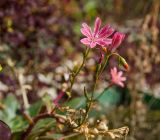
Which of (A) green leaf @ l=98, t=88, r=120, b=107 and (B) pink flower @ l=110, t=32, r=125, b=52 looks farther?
(A) green leaf @ l=98, t=88, r=120, b=107

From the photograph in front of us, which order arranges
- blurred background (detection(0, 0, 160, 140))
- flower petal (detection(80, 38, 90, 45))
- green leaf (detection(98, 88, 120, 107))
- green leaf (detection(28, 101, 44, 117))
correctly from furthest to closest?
green leaf (detection(98, 88, 120, 107)) → blurred background (detection(0, 0, 160, 140)) → green leaf (detection(28, 101, 44, 117)) → flower petal (detection(80, 38, 90, 45))

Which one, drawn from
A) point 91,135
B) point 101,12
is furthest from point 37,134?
point 101,12

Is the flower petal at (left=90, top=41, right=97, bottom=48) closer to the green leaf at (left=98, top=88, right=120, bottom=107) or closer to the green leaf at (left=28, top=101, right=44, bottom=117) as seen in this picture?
the green leaf at (left=28, top=101, right=44, bottom=117)

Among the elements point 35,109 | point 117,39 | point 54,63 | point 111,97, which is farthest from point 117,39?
point 111,97

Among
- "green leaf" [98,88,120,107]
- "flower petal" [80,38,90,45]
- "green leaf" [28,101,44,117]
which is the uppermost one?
"green leaf" [98,88,120,107]

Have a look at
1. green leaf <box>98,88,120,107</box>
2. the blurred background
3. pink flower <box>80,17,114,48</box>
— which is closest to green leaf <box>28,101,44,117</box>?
pink flower <box>80,17,114,48</box>

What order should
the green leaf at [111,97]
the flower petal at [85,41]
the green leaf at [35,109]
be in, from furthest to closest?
the green leaf at [111,97], the green leaf at [35,109], the flower petal at [85,41]

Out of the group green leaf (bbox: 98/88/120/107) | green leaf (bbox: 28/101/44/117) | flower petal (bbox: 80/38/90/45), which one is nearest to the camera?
flower petal (bbox: 80/38/90/45)

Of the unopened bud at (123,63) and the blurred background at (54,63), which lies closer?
the unopened bud at (123,63)

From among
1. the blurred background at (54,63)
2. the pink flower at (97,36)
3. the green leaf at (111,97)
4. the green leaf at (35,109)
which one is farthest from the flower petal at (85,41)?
the green leaf at (111,97)

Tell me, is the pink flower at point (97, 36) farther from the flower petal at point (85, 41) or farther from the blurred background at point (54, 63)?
the blurred background at point (54, 63)

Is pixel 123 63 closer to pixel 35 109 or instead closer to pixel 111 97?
pixel 35 109
